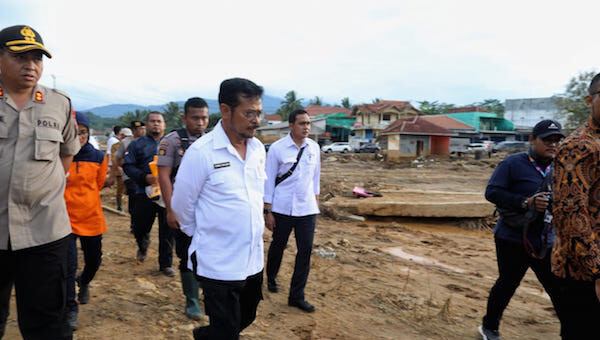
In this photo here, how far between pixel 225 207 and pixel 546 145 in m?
2.61

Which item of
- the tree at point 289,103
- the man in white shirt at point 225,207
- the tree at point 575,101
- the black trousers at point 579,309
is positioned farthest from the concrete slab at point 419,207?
the tree at point 289,103

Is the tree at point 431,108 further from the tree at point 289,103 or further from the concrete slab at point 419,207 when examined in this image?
the concrete slab at point 419,207

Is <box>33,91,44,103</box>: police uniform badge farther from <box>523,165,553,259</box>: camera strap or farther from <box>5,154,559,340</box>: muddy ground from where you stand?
<box>523,165,553,259</box>: camera strap

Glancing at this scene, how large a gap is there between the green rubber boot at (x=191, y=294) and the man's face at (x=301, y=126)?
1757 mm

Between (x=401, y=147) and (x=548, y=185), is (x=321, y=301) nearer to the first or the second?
(x=548, y=185)

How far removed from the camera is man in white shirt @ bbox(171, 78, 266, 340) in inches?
89.6

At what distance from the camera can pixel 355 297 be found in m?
4.51

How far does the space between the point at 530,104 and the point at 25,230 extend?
5072 centimetres

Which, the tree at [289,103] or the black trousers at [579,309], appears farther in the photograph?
the tree at [289,103]

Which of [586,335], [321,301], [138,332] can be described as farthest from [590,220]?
[138,332]

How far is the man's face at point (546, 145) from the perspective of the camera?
320 centimetres

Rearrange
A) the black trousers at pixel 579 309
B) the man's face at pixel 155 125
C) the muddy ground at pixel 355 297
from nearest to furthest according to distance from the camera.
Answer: the black trousers at pixel 579 309
the muddy ground at pixel 355 297
the man's face at pixel 155 125

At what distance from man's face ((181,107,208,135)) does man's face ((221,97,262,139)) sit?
1391 millimetres

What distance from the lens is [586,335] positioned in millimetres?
2143
